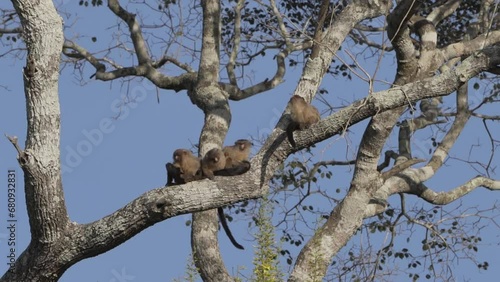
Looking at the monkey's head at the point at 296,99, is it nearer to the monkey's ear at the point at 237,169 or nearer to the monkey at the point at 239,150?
the monkey's ear at the point at 237,169

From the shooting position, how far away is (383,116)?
8078 mm

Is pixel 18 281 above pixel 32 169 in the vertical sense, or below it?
below

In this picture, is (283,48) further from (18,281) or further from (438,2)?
(18,281)

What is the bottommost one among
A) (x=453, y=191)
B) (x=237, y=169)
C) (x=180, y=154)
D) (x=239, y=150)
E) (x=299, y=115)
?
(x=237, y=169)

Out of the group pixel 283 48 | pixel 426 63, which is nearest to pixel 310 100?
pixel 426 63

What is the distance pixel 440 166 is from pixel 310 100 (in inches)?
123

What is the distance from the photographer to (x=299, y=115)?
6754 millimetres

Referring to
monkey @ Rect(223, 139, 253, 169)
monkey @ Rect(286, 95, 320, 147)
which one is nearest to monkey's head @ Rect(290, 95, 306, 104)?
monkey @ Rect(286, 95, 320, 147)

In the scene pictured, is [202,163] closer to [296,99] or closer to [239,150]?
[239,150]

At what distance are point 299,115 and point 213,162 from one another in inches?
41.4

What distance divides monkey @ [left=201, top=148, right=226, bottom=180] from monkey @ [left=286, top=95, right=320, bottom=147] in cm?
81

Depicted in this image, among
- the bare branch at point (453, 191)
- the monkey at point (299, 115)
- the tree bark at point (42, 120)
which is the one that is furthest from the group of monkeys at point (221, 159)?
the bare branch at point (453, 191)

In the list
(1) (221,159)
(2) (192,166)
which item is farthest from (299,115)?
(2) (192,166)

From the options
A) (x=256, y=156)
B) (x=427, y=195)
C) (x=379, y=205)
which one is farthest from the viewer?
(x=427, y=195)
